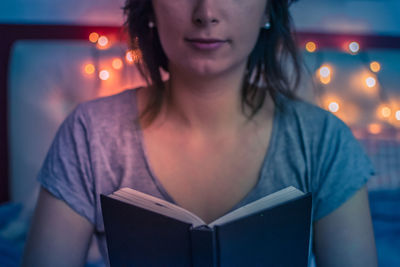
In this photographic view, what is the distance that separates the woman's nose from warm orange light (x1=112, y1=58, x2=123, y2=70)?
3.02ft

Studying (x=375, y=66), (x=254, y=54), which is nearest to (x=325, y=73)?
(x=375, y=66)

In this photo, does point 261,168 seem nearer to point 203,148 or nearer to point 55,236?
point 203,148

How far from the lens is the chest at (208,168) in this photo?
2.39ft

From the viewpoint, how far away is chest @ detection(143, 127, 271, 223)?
2.39 ft

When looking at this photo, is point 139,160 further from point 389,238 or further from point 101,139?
point 389,238

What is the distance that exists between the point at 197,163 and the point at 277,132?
21cm

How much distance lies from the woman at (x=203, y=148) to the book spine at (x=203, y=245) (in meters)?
0.30

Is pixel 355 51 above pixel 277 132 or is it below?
above

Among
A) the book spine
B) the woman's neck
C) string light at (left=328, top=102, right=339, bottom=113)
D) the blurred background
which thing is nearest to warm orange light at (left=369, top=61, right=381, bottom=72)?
the blurred background

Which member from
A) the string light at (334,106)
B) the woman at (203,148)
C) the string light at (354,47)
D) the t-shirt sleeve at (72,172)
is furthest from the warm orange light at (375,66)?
the t-shirt sleeve at (72,172)

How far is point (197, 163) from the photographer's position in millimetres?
779

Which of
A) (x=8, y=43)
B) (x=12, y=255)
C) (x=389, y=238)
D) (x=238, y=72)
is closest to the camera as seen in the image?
(x=238, y=72)

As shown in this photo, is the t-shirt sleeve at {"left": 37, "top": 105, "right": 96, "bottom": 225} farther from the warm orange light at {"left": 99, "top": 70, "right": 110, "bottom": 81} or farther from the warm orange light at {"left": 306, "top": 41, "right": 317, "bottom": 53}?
the warm orange light at {"left": 306, "top": 41, "right": 317, "bottom": 53}

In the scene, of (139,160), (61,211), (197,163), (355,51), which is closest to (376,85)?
(355,51)
